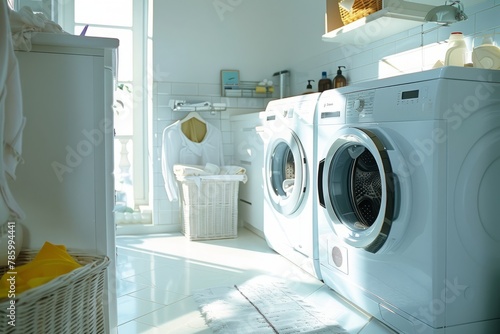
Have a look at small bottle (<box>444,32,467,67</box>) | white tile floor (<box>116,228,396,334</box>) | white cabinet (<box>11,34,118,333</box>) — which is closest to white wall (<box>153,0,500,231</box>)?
white tile floor (<box>116,228,396,334</box>)

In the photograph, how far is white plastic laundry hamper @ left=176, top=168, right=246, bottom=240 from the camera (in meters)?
3.27

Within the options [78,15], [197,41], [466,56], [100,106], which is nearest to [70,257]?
[100,106]

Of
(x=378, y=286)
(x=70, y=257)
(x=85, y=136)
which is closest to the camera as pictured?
(x=70, y=257)

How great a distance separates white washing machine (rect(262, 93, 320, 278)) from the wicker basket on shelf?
1.96ft

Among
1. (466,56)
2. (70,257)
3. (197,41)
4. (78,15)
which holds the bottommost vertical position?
(70,257)

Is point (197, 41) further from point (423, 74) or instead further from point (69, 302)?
point (69, 302)

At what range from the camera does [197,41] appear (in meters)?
3.71

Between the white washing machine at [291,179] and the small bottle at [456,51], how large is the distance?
658mm

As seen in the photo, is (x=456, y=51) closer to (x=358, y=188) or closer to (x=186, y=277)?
(x=358, y=188)

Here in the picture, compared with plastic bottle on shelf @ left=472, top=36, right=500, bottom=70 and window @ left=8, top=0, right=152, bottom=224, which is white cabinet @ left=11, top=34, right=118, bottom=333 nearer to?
plastic bottle on shelf @ left=472, top=36, right=500, bottom=70

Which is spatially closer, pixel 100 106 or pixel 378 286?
pixel 100 106

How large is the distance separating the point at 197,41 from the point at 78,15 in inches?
42.5

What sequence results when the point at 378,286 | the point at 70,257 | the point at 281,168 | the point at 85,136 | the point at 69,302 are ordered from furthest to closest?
the point at 281,168 < the point at 378,286 < the point at 85,136 < the point at 70,257 < the point at 69,302

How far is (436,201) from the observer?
4.77 ft
